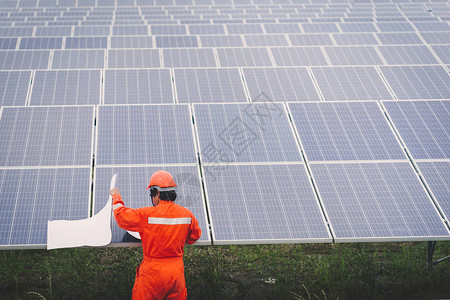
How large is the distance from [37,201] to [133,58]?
5561mm

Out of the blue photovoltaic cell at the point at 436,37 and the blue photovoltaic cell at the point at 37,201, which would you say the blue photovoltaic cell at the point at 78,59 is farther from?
the blue photovoltaic cell at the point at 436,37

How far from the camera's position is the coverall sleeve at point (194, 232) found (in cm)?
643

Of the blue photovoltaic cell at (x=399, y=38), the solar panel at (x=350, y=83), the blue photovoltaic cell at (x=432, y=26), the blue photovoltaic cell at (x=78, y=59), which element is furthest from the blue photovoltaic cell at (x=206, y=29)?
the blue photovoltaic cell at (x=432, y=26)

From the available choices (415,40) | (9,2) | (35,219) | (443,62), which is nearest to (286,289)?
A: (35,219)

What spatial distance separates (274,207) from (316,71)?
4.80m

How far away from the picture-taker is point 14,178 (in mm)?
7617

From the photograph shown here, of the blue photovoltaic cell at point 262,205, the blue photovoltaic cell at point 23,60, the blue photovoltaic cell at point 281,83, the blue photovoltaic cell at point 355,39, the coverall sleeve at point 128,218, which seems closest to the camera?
the coverall sleeve at point 128,218

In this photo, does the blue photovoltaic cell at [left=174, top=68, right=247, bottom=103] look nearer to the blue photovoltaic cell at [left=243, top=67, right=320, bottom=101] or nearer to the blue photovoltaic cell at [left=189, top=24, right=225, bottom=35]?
the blue photovoltaic cell at [left=243, top=67, right=320, bottom=101]

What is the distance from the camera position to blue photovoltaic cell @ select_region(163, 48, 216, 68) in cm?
1152

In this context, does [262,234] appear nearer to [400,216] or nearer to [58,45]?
[400,216]

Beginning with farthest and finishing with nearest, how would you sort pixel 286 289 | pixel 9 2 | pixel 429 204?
pixel 9 2 < pixel 286 289 < pixel 429 204

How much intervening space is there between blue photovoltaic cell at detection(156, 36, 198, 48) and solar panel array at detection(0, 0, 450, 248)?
0.42m

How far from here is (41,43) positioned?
13.2 m

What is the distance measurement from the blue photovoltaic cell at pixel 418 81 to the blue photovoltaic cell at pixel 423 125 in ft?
2.57
